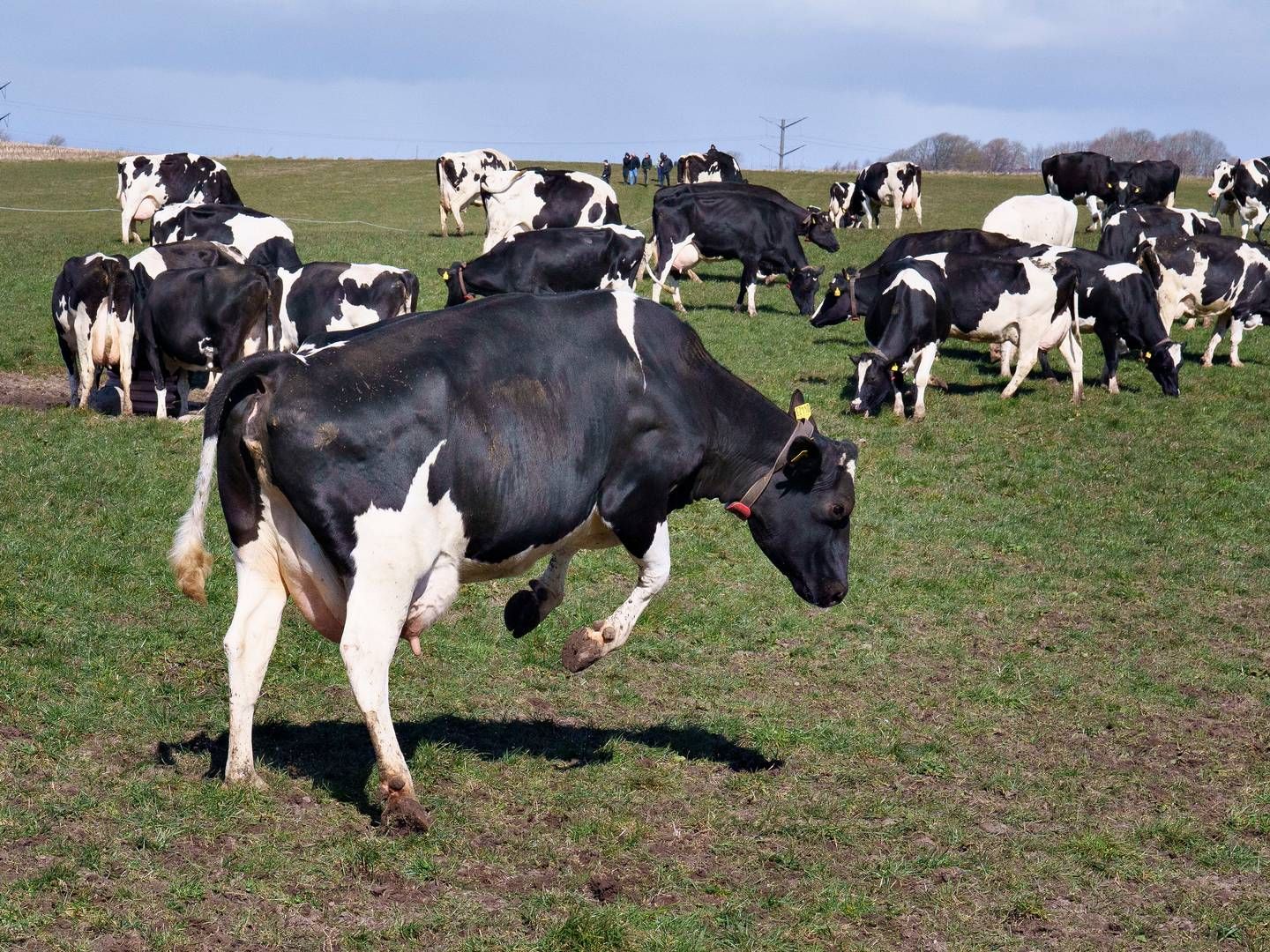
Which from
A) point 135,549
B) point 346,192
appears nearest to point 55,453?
point 135,549

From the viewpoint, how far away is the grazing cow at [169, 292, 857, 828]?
18.8ft

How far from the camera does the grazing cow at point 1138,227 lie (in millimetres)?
25828

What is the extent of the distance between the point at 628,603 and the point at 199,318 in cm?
1058

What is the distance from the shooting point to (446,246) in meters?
30.2

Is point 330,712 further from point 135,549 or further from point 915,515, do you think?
point 915,515

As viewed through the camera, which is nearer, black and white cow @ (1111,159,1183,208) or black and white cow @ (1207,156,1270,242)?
black and white cow @ (1207,156,1270,242)

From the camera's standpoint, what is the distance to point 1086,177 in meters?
38.0

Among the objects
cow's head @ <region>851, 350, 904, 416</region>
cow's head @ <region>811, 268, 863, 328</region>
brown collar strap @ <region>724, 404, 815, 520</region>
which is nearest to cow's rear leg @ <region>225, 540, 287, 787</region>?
brown collar strap @ <region>724, 404, 815, 520</region>

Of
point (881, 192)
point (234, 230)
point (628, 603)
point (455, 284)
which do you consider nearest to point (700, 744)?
point (628, 603)

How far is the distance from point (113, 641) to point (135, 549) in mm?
2005

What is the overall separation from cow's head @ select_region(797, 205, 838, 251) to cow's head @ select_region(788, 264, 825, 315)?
2411 mm

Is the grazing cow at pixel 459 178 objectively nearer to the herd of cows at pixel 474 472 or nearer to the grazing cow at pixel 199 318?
the grazing cow at pixel 199 318

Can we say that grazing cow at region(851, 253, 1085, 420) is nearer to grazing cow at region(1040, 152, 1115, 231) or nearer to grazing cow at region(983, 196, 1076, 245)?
grazing cow at region(983, 196, 1076, 245)

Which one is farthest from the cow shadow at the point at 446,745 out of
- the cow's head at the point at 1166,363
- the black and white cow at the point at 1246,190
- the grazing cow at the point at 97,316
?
the black and white cow at the point at 1246,190
